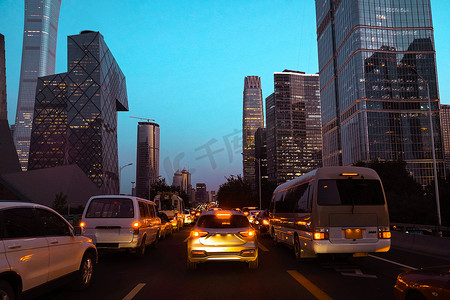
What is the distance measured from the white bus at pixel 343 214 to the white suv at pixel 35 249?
5651mm

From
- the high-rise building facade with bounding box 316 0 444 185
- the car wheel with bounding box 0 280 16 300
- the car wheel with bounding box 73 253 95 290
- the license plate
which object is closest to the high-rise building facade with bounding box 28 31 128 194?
the high-rise building facade with bounding box 316 0 444 185

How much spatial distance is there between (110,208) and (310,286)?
7071 mm

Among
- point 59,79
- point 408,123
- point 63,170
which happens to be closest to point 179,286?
point 63,170

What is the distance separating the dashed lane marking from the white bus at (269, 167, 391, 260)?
3.39 ft

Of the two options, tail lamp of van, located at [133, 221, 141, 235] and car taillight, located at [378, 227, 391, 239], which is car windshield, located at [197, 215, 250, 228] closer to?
tail lamp of van, located at [133, 221, 141, 235]

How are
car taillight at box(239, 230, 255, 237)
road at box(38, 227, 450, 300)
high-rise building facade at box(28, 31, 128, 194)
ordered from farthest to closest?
1. high-rise building facade at box(28, 31, 128, 194)
2. car taillight at box(239, 230, 255, 237)
3. road at box(38, 227, 450, 300)

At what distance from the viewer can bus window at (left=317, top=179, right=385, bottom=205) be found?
938cm

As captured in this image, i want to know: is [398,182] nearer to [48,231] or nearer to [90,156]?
[48,231]

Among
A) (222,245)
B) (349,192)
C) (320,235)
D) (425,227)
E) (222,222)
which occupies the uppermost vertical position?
(349,192)

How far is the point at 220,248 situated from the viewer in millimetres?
8328

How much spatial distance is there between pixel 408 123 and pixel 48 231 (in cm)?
11959

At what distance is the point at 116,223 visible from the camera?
10.6 m

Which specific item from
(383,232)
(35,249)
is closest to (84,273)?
(35,249)

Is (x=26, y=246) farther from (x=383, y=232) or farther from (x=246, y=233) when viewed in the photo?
(x=383, y=232)
